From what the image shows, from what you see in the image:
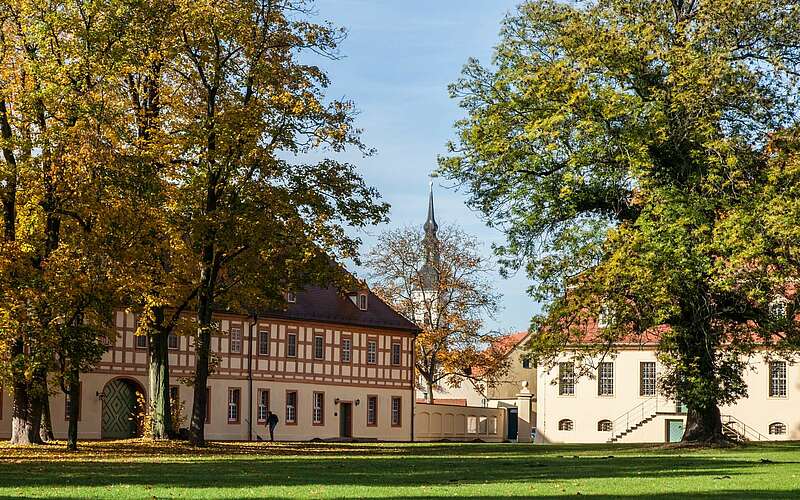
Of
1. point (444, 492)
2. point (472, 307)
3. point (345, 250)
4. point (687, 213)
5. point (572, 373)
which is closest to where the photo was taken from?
point (444, 492)

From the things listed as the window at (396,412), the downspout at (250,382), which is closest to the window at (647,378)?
the window at (396,412)

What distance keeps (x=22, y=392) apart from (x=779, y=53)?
21.8m

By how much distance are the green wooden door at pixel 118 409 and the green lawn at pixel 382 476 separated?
19.2m

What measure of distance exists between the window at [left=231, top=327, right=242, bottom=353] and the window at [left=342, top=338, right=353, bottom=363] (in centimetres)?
647

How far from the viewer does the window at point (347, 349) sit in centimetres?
6092

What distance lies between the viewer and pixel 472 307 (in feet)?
222

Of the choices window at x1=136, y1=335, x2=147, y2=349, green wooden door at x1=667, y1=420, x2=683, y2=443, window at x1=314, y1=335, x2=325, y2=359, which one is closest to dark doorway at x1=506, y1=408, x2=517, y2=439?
green wooden door at x1=667, y1=420, x2=683, y2=443

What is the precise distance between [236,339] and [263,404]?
315 centimetres

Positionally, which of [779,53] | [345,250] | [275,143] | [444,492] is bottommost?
[444,492]

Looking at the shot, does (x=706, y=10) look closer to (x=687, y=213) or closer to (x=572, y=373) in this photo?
(x=687, y=213)

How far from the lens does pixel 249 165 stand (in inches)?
1367

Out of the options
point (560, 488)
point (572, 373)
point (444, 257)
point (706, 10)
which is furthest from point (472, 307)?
point (560, 488)

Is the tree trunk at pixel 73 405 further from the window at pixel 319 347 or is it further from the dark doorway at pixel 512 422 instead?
the dark doorway at pixel 512 422

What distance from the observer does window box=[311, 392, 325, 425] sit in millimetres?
58812
